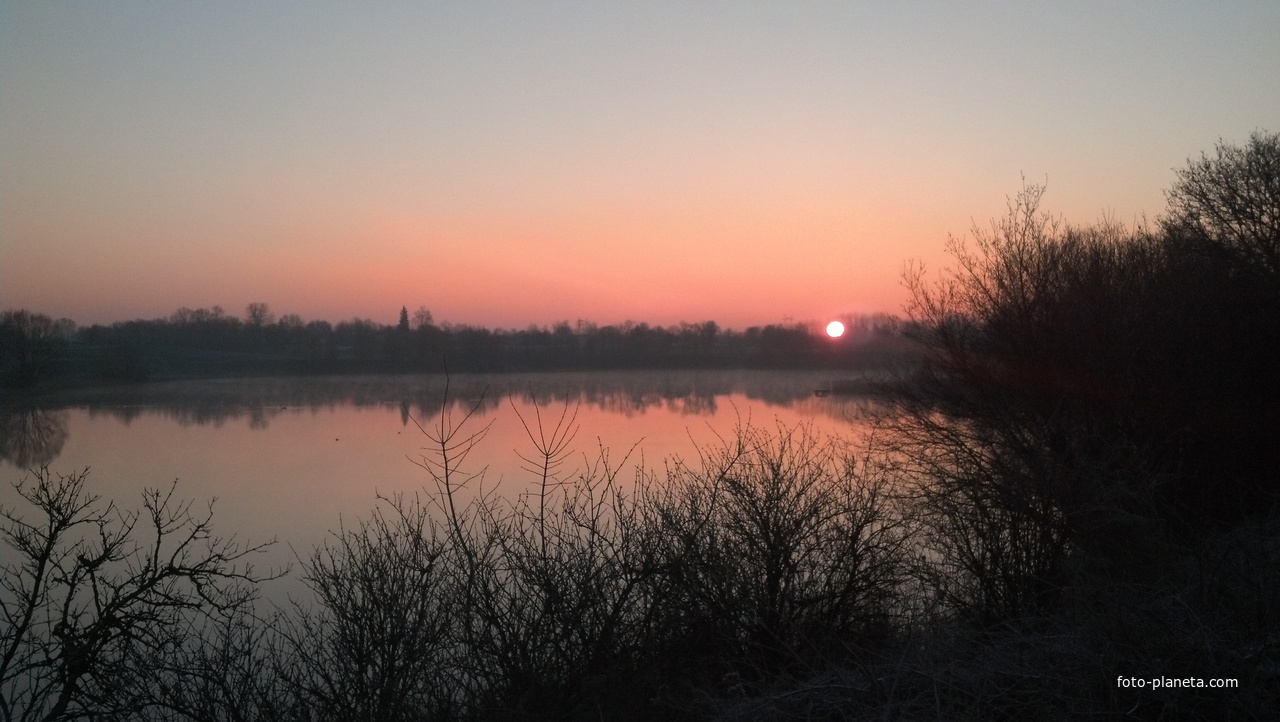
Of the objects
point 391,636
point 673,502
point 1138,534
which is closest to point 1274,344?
point 1138,534

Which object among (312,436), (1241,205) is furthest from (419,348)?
(1241,205)

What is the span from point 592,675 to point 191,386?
4405 cm

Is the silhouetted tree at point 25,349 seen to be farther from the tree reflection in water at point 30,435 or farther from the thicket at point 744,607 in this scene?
the thicket at point 744,607

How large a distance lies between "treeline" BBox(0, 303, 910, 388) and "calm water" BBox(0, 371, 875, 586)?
2.19 metres

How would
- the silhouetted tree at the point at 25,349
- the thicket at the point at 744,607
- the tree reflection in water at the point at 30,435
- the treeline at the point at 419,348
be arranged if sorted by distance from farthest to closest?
the treeline at the point at 419,348 → the silhouetted tree at the point at 25,349 → the tree reflection in water at the point at 30,435 → the thicket at the point at 744,607

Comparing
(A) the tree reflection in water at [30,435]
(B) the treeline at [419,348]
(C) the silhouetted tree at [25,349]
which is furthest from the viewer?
(B) the treeline at [419,348]

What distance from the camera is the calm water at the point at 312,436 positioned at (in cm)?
1695

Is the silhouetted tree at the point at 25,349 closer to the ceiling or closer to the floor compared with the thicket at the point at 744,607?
closer to the ceiling

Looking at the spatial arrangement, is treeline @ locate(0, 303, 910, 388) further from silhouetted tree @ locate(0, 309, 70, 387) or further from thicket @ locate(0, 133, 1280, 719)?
thicket @ locate(0, 133, 1280, 719)

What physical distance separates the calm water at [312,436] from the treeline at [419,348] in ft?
7.19

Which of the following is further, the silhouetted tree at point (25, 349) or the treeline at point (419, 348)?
the treeline at point (419, 348)

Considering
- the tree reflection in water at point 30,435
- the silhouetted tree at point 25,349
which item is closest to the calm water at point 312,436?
the tree reflection in water at point 30,435

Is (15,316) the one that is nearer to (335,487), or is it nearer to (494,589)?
(335,487)

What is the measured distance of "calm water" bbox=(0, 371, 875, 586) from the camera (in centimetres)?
1695
